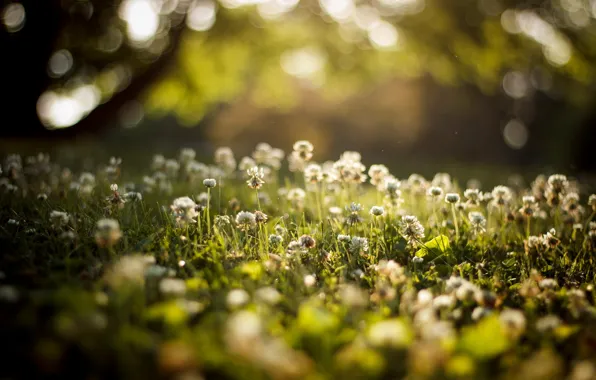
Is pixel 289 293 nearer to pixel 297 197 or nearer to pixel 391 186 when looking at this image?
pixel 391 186

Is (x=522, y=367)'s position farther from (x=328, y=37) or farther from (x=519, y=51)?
(x=328, y=37)

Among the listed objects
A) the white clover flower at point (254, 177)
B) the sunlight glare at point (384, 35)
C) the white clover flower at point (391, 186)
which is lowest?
the white clover flower at point (391, 186)

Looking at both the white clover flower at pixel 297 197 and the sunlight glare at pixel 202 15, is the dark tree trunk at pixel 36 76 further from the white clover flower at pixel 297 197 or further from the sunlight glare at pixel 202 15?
the white clover flower at pixel 297 197

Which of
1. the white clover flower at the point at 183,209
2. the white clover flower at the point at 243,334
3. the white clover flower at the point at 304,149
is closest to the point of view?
the white clover flower at the point at 243,334

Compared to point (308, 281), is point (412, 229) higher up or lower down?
higher up

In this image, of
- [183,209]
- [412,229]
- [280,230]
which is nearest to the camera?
[183,209]

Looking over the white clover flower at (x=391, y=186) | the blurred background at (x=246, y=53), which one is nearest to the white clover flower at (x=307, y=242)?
the white clover flower at (x=391, y=186)

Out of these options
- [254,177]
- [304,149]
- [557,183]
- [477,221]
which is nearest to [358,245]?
[254,177]

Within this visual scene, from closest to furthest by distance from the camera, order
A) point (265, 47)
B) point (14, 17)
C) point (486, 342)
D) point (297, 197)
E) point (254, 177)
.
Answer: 1. point (486, 342)
2. point (254, 177)
3. point (297, 197)
4. point (14, 17)
5. point (265, 47)
